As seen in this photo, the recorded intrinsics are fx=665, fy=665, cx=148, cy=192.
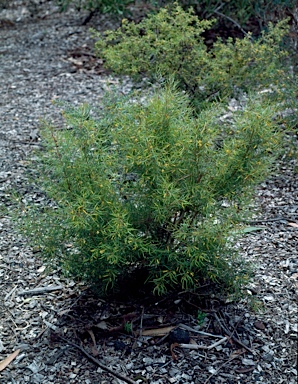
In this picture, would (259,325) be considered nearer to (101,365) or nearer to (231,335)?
(231,335)

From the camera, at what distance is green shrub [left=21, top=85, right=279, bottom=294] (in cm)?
304

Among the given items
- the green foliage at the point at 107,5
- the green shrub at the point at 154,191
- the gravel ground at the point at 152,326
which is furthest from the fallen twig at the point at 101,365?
the green foliage at the point at 107,5

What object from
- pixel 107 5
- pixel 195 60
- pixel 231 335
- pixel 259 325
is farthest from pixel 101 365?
pixel 107 5

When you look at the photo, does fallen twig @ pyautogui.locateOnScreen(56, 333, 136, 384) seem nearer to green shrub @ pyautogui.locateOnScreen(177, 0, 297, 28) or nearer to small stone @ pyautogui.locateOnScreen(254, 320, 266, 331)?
small stone @ pyautogui.locateOnScreen(254, 320, 266, 331)

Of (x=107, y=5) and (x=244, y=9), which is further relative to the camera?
(x=107, y=5)

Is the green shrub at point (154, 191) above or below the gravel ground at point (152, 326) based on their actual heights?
above

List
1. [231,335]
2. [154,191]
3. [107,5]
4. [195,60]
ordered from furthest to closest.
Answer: [107,5] → [195,60] → [231,335] → [154,191]

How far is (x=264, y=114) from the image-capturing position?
10.4ft

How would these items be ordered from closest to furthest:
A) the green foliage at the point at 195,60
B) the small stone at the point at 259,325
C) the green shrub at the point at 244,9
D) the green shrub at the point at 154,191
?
the green shrub at the point at 154,191 < the small stone at the point at 259,325 < the green foliage at the point at 195,60 < the green shrub at the point at 244,9

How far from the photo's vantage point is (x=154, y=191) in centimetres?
311

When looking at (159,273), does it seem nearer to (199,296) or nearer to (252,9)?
(199,296)

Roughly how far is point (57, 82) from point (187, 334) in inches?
169

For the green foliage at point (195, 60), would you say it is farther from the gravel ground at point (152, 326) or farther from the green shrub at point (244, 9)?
the green shrub at point (244, 9)

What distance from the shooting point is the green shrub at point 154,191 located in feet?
9.96
